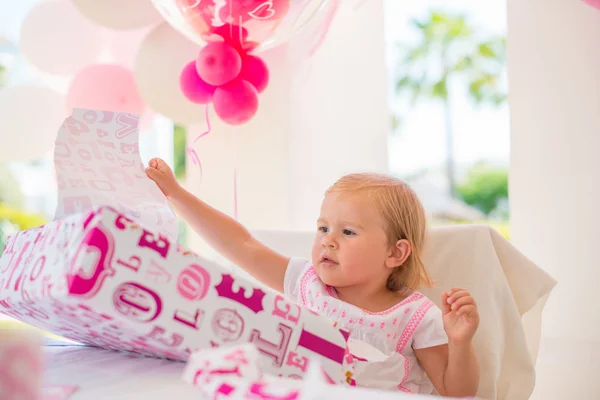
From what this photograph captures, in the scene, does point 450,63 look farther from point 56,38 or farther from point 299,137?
point 56,38

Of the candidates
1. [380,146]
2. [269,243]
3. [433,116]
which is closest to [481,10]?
[433,116]

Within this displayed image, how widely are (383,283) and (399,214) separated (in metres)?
0.14

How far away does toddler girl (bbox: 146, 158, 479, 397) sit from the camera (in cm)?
111

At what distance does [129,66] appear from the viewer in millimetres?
2680

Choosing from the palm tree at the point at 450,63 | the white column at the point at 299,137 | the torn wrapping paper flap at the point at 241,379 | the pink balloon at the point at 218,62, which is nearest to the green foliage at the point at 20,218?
the white column at the point at 299,137

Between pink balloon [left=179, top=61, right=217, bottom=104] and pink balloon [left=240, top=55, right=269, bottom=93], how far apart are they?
11cm

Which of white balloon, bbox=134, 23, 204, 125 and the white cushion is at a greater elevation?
white balloon, bbox=134, 23, 204, 125

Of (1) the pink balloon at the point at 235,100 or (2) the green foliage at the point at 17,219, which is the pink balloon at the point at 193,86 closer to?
(1) the pink balloon at the point at 235,100

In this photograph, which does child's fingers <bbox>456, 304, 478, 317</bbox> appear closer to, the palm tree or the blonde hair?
the blonde hair

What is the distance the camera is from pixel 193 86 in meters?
2.06

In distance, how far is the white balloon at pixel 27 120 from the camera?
95.2 inches

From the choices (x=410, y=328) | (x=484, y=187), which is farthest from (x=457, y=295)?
(x=484, y=187)

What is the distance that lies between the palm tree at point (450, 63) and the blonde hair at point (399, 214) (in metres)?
13.8

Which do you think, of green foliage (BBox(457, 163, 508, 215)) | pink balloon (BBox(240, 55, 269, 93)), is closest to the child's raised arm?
pink balloon (BBox(240, 55, 269, 93))
